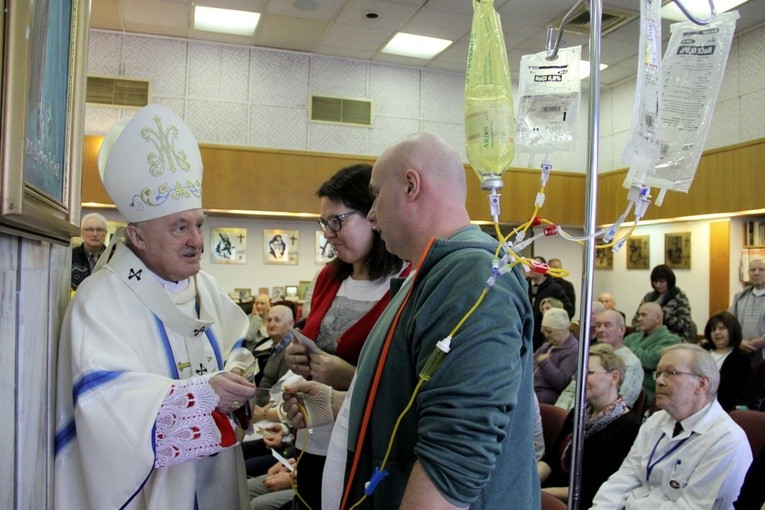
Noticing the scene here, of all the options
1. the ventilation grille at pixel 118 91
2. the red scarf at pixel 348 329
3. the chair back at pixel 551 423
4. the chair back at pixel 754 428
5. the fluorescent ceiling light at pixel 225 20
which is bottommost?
the chair back at pixel 551 423

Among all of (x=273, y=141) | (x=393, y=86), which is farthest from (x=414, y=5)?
(x=273, y=141)

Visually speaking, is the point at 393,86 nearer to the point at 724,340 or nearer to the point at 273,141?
the point at 273,141

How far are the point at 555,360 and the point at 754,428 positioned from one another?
1377 millimetres

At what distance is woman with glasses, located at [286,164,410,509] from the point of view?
6.05ft

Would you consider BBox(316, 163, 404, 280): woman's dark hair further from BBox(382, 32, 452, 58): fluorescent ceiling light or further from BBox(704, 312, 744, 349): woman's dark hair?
BBox(382, 32, 452, 58): fluorescent ceiling light

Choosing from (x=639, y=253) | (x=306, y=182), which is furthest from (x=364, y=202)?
(x=639, y=253)

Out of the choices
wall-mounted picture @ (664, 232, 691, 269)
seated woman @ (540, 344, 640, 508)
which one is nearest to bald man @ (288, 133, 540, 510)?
seated woman @ (540, 344, 640, 508)

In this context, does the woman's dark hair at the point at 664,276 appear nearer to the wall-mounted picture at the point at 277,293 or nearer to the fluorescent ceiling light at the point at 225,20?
the wall-mounted picture at the point at 277,293

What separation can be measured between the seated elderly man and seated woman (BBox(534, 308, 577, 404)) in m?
1.22

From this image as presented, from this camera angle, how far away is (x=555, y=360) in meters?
4.02

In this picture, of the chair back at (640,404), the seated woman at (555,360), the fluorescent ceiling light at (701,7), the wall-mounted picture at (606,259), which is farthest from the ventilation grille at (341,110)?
the chair back at (640,404)

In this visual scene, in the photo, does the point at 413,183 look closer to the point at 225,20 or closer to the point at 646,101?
the point at 646,101

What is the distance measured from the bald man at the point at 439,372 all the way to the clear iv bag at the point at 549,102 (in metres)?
0.19

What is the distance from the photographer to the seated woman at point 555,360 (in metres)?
3.90
